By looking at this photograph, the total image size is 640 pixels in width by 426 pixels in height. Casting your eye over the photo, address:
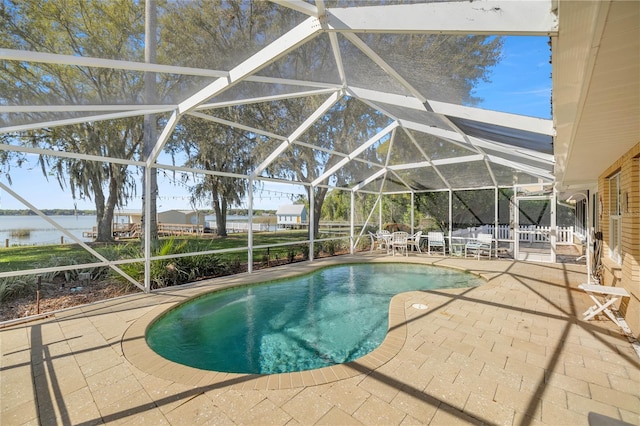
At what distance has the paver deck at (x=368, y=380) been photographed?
7.29ft

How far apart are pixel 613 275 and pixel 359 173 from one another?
707cm

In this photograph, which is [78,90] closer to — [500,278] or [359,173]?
[359,173]

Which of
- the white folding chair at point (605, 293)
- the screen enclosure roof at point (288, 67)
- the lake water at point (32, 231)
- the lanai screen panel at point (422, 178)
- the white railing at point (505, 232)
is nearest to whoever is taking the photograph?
the screen enclosure roof at point (288, 67)

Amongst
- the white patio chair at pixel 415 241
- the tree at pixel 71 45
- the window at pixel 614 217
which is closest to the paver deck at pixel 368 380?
the window at pixel 614 217

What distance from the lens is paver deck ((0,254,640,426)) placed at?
2221 mm

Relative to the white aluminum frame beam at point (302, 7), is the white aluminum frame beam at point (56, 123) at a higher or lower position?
lower

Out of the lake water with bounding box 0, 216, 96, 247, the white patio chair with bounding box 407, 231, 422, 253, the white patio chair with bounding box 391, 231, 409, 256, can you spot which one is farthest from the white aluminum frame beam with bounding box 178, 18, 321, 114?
the lake water with bounding box 0, 216, 96, 247

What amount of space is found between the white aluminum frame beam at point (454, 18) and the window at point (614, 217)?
462 centimetres

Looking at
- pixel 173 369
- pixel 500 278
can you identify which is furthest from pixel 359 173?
pixel 173 369

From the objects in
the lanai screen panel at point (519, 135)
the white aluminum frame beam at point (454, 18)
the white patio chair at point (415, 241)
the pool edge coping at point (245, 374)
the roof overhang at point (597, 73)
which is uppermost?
the white aluminum frame beam at point (454, 18)

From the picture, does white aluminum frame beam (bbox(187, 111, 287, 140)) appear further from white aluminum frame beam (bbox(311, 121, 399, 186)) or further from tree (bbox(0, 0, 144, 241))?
white aluminum frame beam (bbox(311, 121, 399, 186))

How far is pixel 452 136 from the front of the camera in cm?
625

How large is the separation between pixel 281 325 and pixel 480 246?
8374 mm

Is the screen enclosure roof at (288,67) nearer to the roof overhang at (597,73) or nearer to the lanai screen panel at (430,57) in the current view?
the lanai screen panel at (430,57)
